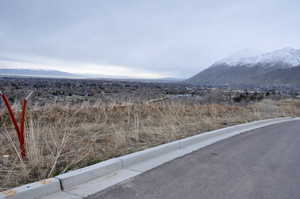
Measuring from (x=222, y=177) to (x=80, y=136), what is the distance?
3857 millimetres

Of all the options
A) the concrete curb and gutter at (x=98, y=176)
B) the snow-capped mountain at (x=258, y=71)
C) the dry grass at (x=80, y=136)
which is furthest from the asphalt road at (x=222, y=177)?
the snow-capped mountain at (x=258, y=71)

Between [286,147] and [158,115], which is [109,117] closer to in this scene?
[158,115]

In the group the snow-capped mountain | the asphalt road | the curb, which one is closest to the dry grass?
the curb

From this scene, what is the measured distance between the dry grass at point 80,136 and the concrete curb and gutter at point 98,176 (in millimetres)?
359

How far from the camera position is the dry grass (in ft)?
12.9

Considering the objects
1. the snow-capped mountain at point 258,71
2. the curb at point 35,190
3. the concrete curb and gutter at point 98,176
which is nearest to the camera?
the curb at point 35,190

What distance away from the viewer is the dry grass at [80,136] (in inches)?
154

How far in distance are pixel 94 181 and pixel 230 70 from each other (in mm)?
193279

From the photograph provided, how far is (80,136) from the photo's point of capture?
621cm

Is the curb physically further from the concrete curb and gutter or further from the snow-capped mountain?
the snow-capped mountain

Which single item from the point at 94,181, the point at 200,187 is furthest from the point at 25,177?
the point at 200,187

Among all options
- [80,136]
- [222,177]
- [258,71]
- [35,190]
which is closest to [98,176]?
[35,190]

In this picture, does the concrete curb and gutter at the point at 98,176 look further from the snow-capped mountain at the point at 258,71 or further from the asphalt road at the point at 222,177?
the snow-capped mountain at the point at 258,71

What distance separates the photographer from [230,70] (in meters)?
184
